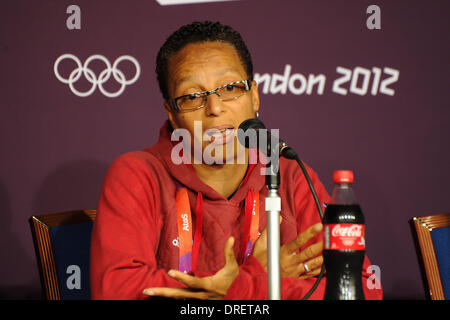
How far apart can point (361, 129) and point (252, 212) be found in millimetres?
1371

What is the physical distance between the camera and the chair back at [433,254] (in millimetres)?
1798

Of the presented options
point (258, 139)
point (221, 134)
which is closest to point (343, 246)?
point (258, 139)

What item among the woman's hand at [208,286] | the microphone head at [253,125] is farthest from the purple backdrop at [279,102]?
the microphone head at [253,125]

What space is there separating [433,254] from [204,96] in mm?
988

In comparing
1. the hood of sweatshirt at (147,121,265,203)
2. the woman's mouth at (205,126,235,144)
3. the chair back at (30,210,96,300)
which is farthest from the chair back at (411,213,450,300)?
the chair back at (30,210,96,300)

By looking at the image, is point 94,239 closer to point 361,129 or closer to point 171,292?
point 171,292

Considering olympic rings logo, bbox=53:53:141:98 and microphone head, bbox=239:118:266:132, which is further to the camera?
olympic rings logo, bbox=53:53:141:98

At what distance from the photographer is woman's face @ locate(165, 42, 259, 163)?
1629 mm

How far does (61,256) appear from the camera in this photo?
1645 mm

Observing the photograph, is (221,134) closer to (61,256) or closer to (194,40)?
(194,40)

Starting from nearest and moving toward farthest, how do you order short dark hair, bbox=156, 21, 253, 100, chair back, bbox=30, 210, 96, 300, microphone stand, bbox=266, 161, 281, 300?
microphone stand, bbox=266, 161, 281, 300
chair back, bbox=30, 210, 96, 300
short dark hair, bbox=156, 21, 253, 100

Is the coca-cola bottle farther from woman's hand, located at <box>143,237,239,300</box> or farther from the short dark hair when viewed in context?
the short dark hair

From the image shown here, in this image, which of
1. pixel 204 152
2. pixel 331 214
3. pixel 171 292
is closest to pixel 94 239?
pixel 171 292

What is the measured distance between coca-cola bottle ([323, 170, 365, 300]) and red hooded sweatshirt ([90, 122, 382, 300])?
21 centimetres
